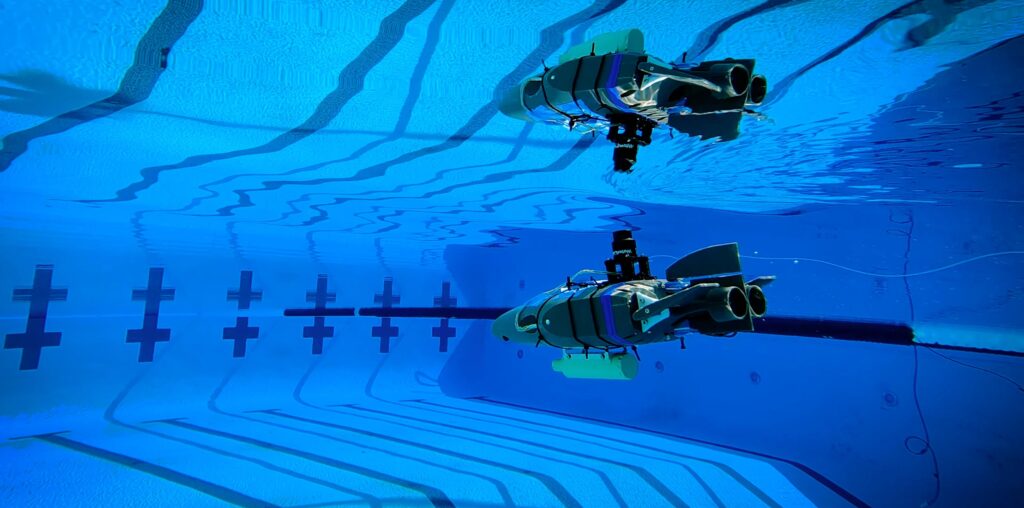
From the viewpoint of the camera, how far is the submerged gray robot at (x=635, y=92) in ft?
6.10

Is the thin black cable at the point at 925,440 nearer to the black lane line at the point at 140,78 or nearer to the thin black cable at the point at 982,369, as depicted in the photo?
the thin black cable at the point at 982,369

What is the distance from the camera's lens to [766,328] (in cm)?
418

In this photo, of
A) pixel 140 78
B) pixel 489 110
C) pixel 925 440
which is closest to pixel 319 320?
pixel 140 78

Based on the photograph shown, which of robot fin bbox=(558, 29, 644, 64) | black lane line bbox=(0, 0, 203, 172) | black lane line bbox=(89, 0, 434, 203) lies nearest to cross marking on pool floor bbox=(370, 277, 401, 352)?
black lane line bbox=(89, 0, 434, 203)

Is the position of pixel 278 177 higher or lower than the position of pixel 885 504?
higher

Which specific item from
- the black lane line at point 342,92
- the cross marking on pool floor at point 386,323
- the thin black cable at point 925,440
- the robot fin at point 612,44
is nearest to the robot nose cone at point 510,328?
the robot fin at point 612,44

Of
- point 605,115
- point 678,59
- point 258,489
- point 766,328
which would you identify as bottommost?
point 258,489

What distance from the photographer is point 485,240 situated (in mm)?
9227

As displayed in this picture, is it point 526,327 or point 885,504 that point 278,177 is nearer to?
point 526,327

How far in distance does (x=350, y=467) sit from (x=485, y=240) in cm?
483

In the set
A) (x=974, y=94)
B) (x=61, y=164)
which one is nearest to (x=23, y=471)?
(x=61, y=164)

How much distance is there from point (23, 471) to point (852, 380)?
887cm

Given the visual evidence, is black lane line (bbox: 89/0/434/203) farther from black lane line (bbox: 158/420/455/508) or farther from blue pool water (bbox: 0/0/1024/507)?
black lane line (bbox: 158/420/455/508)

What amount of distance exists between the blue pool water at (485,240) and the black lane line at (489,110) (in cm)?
2
